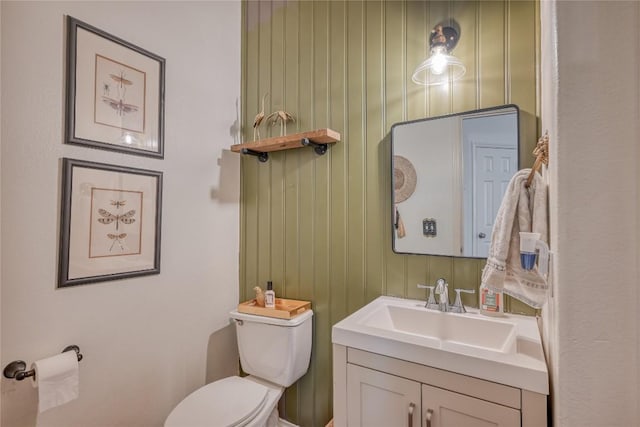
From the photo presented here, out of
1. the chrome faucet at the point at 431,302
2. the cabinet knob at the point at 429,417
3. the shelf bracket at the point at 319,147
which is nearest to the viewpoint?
the cabinet knob at the point at 429,417

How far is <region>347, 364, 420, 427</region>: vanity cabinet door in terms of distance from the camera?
1031 mm

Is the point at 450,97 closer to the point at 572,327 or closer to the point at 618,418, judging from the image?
the point at 572,327

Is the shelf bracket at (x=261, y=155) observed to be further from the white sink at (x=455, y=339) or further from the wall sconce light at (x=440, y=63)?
the white sink at (x=455, y=339)

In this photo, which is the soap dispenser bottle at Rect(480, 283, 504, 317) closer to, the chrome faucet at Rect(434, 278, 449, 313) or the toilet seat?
the chrome faucet at Rect(434, 278, 449, 313)

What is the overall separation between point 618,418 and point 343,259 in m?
1.19

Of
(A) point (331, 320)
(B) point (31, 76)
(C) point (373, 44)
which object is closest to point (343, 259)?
(A) point (331, 320)

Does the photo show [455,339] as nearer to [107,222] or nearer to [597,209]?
[597,209]

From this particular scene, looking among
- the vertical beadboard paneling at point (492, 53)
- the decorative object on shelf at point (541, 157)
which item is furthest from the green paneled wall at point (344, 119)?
the decorative object on shelf at point (541, 157)

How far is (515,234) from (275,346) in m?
1.23

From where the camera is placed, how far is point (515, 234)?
3.10ft

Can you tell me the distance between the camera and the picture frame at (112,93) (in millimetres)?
1267

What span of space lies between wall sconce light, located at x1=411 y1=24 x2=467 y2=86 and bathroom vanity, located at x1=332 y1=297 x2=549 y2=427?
104 cm

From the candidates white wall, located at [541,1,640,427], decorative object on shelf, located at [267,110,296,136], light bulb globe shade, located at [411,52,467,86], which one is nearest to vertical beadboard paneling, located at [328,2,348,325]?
decorative object on shelf, located at [267,110,296,136]

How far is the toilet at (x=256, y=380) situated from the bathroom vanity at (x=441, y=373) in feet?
1.40
